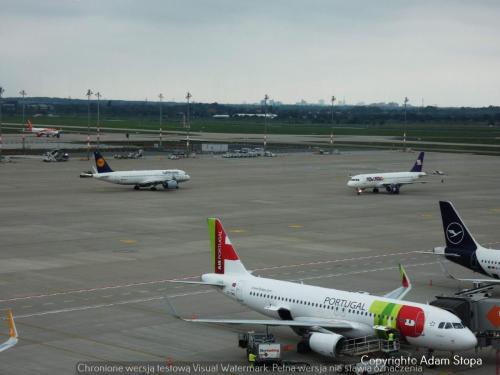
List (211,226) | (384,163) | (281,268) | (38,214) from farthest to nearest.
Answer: (384,163), (38,214), (281,268), (211,226)

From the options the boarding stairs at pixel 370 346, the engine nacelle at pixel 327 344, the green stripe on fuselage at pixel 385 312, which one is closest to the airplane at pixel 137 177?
the green stripe on fuselage at pixel 385 312

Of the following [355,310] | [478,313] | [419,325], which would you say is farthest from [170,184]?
[419,325]

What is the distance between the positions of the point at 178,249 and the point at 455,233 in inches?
1005

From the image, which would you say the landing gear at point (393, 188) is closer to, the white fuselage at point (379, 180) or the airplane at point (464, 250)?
the white fuselage at point (379, 180)

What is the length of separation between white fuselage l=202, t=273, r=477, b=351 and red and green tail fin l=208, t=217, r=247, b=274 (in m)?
0.39

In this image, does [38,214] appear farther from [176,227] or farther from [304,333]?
[304,333]

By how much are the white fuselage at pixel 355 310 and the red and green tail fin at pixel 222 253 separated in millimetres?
387

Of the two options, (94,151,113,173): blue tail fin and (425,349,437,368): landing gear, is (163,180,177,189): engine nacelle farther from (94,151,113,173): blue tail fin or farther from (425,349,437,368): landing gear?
(425,349,437,368): landing gear

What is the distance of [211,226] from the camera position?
50.2m

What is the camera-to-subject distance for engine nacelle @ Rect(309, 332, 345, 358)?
4071 centimetres

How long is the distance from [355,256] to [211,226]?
26435mm

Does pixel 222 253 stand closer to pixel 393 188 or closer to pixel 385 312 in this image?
pixel 385 312

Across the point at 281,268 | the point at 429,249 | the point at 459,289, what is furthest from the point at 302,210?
the point at 459,289

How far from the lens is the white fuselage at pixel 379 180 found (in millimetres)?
124125
